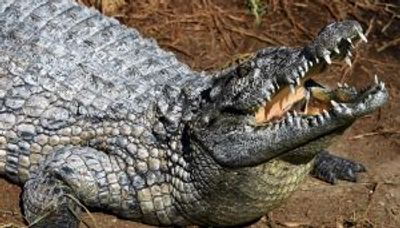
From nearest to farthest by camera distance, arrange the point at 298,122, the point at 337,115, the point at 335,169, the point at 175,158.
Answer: the point at 337,115
the point at 298,122
the point at 175,158
the point at 335,169

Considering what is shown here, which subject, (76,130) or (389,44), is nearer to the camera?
(76,130)

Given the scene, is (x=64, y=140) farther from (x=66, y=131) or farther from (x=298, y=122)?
(x=298, y=122)

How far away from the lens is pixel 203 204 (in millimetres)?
4117

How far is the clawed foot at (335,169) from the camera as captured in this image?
15.7 feet

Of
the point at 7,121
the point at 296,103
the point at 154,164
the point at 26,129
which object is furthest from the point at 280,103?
the point at 7,121

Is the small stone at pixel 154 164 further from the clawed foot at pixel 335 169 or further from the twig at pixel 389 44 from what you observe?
the twig at pixel 389 44

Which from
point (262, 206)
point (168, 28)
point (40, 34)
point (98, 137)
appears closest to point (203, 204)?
point (262, 206)

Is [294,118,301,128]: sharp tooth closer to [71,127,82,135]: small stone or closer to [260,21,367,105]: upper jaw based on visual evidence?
[260,21,367,105]: upper jaw

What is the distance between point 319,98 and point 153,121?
780 millimetres

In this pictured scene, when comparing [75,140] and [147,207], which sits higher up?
[75,140]

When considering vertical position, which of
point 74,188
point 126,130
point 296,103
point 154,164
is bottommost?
point 74,188

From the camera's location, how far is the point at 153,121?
4.25 m

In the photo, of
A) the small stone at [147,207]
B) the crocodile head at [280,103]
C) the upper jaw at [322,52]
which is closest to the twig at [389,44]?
the crocodile head at [280,103]

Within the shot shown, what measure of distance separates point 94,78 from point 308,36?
190 centimetres
